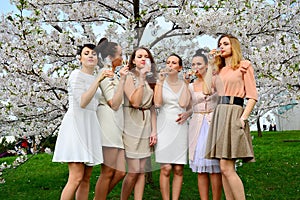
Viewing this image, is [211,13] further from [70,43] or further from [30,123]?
[30,123]

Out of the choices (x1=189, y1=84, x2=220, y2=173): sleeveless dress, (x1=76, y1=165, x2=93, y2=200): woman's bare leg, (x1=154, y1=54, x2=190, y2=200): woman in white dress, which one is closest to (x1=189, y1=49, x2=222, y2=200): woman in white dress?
(x1=189, y1=84, x2=220, y2=173): sleeveless dress

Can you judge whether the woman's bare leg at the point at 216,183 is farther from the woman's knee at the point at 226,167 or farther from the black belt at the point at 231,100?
the black belt at the point at 231,100

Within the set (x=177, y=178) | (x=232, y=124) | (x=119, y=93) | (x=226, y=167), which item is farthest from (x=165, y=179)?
(x=119, y=93)

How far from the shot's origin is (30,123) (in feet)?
23.1

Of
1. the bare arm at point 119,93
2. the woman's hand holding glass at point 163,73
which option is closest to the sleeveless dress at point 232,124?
the woman's hand holding glass at point 163,73

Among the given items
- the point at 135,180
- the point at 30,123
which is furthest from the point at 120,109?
the point at 30,123

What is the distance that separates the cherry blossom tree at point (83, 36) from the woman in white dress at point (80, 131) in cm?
182

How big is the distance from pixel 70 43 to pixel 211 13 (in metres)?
1.85

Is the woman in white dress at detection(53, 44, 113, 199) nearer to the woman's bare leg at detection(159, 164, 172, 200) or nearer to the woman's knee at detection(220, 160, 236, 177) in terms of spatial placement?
the woman's bare leg at detection(159, 164, 172, 200)

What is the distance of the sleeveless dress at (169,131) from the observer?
162 inches

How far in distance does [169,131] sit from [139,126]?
33 cm

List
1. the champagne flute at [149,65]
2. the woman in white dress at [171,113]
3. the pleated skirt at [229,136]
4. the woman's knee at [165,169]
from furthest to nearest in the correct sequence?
A: the woman's knee at [165,169]
the pleated skirt at [229,136]
the woman in white dress at [171,113]
the champagne flute at [149,65]

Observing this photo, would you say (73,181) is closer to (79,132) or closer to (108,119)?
(79,132)

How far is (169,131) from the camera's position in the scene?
426 cm
